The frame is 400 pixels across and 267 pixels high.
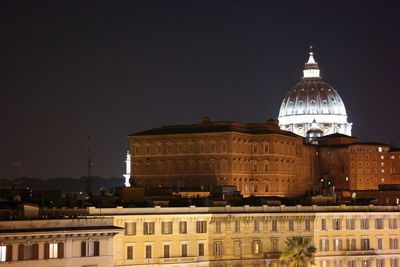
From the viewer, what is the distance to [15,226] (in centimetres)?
5550

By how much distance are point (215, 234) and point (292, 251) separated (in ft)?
20.5

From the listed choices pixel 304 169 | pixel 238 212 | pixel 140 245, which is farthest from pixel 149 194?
pixel 304 169

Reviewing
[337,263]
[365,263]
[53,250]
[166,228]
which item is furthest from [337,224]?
[53,250]

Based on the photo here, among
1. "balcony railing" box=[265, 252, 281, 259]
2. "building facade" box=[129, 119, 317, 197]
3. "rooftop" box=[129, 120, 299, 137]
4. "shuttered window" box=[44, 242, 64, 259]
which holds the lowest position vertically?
"balcony railing" box=[265, 252, 281, 259]

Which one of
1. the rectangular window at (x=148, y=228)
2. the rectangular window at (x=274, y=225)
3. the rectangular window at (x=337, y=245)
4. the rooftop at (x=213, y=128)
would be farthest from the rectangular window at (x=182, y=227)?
the rooftop at (x=213, y=128)

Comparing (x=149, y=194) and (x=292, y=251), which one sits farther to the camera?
(x=149, y=194)

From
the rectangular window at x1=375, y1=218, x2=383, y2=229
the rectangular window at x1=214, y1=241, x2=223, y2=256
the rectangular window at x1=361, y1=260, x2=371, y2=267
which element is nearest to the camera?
the rectangular window at x1=214, y1=241, x2=223, y2=256

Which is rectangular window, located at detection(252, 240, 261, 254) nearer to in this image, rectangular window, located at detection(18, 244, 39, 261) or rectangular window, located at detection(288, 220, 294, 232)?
rectangular window, located at detection(288, 220, 294, 232)

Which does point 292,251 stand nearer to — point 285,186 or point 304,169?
point 285,186

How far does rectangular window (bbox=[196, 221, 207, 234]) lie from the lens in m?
83.5

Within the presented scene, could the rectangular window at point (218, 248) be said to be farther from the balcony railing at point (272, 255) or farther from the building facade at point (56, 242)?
the building facade at point (56, 242)

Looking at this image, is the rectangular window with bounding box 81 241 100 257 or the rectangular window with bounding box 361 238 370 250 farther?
the rectangular window with bounding box 361 238 370 250

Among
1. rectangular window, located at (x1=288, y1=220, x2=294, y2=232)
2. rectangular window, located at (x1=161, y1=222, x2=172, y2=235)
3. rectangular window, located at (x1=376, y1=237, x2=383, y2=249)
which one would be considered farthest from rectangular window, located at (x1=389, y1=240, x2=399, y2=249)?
rectangular window, located at (x1=161, y1=222, x2=172, y2=235)

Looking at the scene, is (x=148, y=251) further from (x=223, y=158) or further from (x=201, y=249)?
(x=223, y=158)
